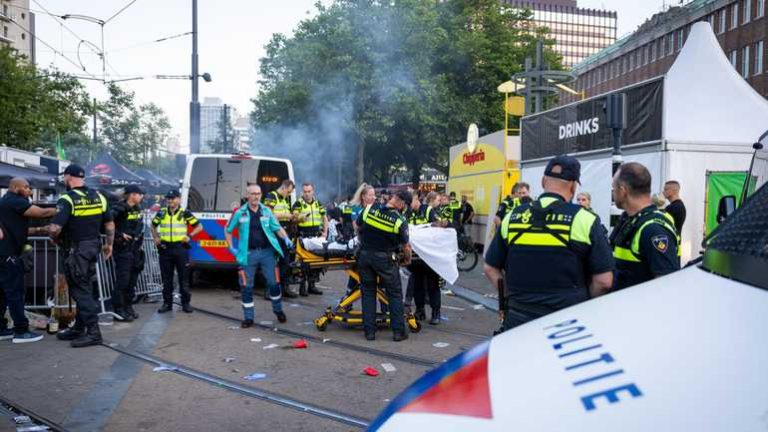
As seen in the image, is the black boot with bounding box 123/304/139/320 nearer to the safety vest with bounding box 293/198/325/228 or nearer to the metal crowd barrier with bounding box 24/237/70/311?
the metal crowd barrier with bounding box 24/237/70/311

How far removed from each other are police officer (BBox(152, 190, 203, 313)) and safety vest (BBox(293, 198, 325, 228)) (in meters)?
2.21

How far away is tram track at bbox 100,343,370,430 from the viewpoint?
4832mm

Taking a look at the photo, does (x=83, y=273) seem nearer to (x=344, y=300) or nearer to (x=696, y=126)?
(x=344, y=300)

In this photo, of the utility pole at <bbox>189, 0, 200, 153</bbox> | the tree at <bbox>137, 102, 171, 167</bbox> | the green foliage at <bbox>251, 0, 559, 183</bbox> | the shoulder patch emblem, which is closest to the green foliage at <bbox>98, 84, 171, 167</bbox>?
the tree at <bbox>137, 102, 171, 167</bbox>

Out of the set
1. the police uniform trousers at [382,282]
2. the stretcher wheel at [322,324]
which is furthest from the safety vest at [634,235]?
Result: the stretcher wheel at [322,324]

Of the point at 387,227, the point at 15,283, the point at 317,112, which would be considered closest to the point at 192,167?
the point at 15,283

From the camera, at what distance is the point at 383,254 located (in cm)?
752

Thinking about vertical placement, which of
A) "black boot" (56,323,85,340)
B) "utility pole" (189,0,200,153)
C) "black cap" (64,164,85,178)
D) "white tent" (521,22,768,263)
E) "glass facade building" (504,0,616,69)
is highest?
"glass facade building" (504,0,616,69)

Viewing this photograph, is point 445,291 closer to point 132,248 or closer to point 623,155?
point 623,155

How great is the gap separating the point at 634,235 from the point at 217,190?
900cm

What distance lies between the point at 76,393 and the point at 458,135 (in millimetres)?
28027

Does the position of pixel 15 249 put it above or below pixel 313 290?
above

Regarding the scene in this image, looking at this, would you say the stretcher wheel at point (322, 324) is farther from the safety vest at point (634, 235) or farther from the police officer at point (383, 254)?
the safety vest at point (634, 235)

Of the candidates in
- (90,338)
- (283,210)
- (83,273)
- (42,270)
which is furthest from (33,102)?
(90,338)
